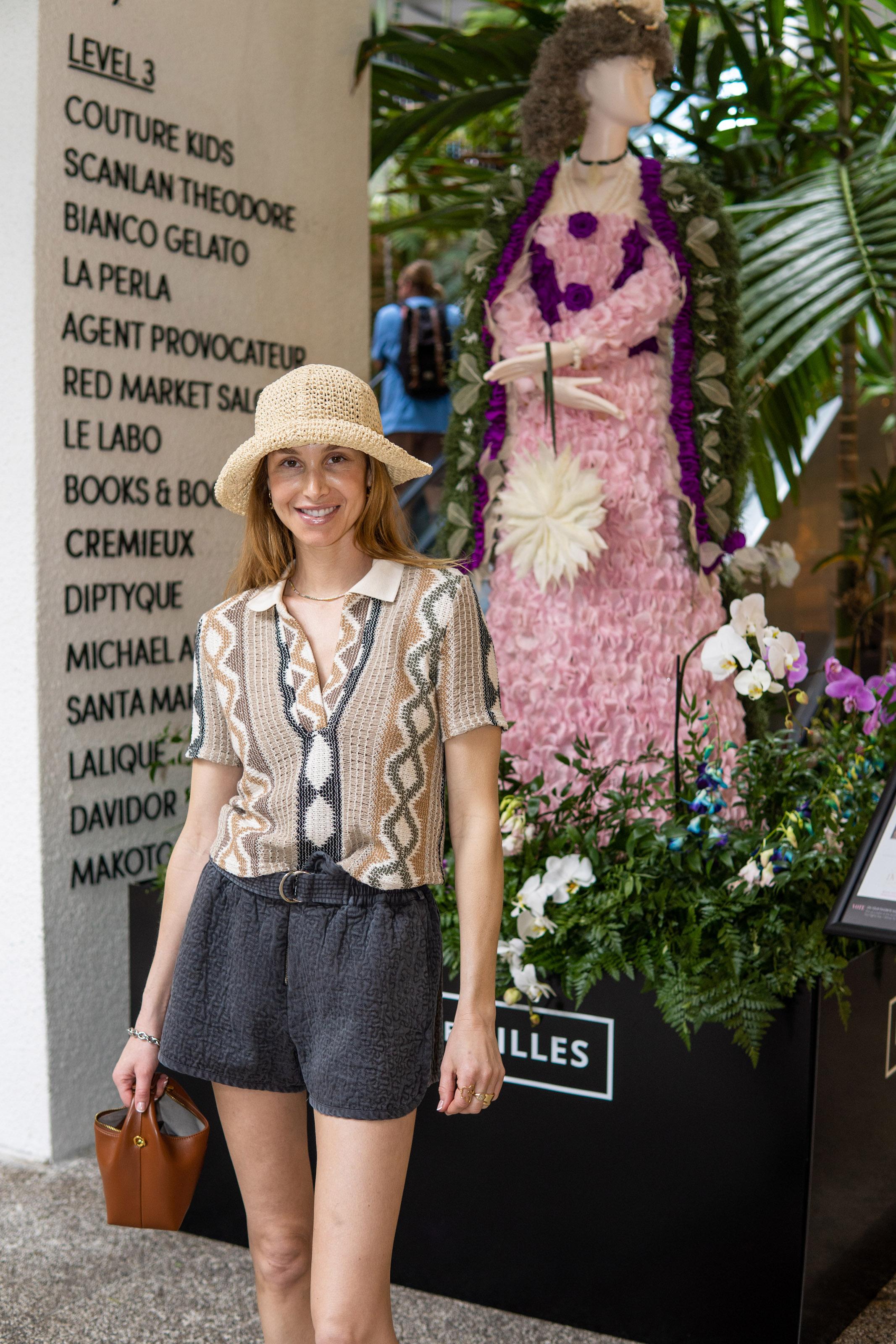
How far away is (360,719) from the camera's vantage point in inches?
58.4

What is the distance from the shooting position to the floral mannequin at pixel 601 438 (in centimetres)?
277

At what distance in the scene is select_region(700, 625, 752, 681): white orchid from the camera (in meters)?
2.20

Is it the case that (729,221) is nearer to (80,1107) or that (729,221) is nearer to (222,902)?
(222,902)

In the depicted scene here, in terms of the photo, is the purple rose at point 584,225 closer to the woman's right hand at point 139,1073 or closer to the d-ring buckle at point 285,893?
the d-ring buckle at point 285,893

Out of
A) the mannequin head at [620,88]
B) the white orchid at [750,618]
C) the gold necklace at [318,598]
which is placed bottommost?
the white orchid at [750,618]

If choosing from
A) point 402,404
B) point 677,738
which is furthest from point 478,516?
point 402,404

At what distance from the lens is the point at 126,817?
3035 mm

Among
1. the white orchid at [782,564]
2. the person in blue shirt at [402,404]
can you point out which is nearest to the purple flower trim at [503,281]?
the white orchid at [782,564]

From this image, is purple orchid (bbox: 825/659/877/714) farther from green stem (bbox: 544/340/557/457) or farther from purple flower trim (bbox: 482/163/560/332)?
purple flower trim (bbox: 482/163/560/332)

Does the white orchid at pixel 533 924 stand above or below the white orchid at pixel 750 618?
below

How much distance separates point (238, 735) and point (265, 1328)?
727 millimetres

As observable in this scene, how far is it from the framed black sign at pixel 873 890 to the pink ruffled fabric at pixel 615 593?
76 centimetres

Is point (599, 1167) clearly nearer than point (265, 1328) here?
No

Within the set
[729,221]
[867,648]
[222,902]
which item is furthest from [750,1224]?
[867,648]
